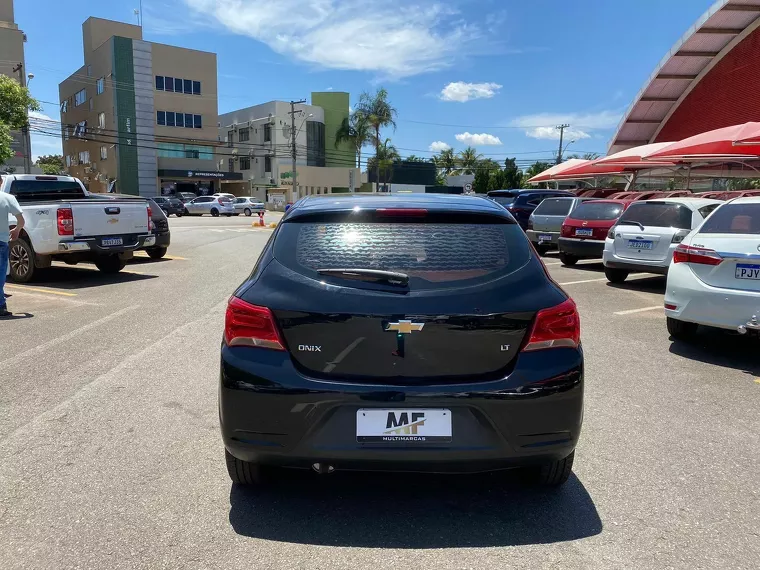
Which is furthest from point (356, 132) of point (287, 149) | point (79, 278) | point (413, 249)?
point (413, 249)

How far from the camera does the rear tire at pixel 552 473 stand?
322 centimetres

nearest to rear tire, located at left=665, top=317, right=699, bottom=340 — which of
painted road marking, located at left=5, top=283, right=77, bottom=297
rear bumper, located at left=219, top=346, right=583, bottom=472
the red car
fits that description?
rear bumper, located at left=219, top=346, right=583, bottom=472

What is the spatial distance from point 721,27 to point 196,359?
36.7 metres

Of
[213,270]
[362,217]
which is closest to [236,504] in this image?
[362,217]

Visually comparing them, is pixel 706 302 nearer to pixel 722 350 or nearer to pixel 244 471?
pixel 722 350

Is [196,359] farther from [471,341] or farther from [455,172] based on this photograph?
[455,172]

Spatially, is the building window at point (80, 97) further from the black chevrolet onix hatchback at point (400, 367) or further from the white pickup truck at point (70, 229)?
the black chevrolet onix hatchback at point (400, 367)

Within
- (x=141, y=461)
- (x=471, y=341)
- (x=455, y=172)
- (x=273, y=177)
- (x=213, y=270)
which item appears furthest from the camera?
(x=455, y=172)

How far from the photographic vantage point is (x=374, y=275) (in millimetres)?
2902

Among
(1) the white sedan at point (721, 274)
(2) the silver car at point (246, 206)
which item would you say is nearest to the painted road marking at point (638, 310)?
(1) the white sedan at point (721, 274)

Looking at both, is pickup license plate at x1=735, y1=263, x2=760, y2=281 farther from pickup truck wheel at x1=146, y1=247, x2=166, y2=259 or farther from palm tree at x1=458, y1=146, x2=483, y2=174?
palm tree at x1=458, y1=146, x2=483, y2=174

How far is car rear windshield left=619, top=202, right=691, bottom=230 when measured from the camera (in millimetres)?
10367

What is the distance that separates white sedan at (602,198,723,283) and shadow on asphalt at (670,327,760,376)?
2847mm

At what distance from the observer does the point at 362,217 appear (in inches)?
126
